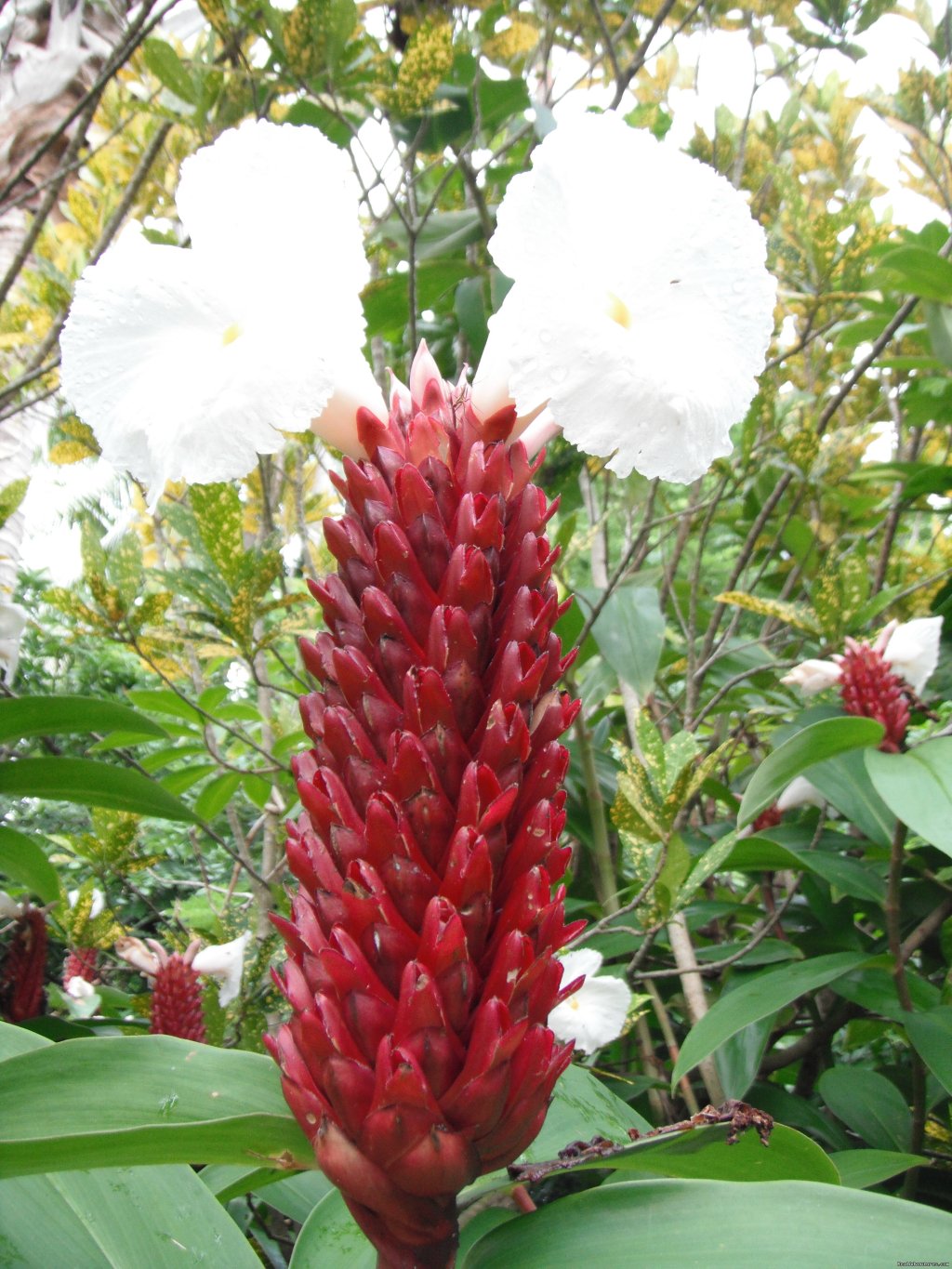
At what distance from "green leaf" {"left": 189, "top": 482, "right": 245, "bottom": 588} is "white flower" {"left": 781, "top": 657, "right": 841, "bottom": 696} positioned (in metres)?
1.03

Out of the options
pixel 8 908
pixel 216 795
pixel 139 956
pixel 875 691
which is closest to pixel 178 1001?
pixel 139 956

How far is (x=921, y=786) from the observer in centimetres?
116

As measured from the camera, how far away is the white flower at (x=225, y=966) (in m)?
1.50

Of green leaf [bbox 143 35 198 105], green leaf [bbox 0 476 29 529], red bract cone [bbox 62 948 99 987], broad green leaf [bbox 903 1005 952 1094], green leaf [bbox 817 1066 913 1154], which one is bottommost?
green leaf [bbox 817 1066 913 1154]

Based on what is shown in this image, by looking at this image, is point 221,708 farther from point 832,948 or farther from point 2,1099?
point 2,1099

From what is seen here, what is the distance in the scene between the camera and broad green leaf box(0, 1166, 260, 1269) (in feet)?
2.24

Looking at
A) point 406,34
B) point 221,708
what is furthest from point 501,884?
point 406,34

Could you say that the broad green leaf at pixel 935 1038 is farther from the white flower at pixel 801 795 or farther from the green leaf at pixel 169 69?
the green leaf at pixel 169 69

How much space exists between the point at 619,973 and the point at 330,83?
1620mm

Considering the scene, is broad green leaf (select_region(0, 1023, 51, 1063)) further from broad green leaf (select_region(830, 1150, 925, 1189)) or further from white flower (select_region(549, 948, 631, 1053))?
broad green leaf (select_region(830, 1150, 925, 1189))

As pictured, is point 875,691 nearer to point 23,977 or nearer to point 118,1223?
point 118,1223

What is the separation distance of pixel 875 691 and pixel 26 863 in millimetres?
1356

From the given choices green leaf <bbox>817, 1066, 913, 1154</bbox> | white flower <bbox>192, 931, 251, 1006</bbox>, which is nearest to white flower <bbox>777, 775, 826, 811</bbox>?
green leaf <bbox>817, 1066, 913, 1154</bbox>

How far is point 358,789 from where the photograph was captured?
646 millimetres
